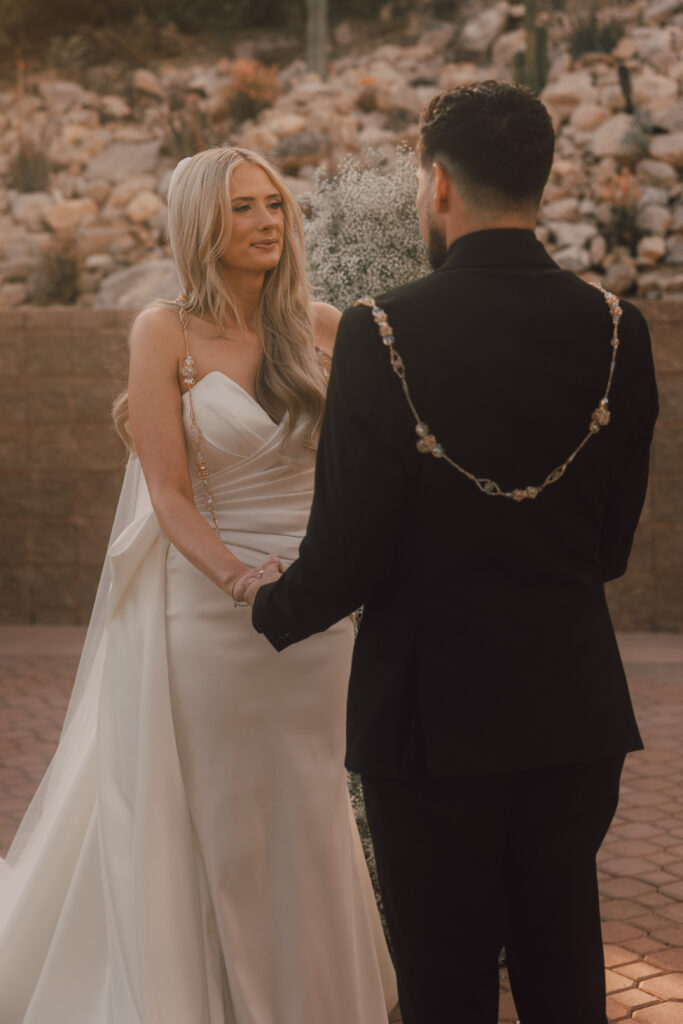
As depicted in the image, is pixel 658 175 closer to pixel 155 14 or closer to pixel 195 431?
pixel 155 14

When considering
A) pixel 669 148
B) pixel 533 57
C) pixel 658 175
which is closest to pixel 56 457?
pixel 658 175

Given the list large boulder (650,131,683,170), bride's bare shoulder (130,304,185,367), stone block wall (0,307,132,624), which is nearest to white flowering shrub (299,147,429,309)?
bride's bare shoulder (130,304,185,367)

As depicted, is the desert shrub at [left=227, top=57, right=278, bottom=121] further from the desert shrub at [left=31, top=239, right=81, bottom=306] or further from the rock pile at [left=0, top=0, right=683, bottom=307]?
the desert shrub at [left=31, top=239, right=81, bottom=306]

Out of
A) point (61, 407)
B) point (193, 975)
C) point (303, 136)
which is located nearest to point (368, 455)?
point (193, 975)

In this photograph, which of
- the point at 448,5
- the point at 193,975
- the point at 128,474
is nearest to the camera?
the point at 193,975

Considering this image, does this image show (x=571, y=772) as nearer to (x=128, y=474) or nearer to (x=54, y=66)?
(x=128, y=474)

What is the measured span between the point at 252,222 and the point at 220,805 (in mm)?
1396

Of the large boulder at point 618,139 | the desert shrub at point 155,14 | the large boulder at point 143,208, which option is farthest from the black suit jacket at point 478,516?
the desert shrub at point 155,14

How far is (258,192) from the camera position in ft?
9.82

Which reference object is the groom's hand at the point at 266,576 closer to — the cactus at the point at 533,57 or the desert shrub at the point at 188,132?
the cactus at the point at 533,57

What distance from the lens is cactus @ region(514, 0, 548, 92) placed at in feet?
40.6

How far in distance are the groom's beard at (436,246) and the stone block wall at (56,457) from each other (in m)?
7.22

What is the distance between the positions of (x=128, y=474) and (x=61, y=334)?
20.2 ft

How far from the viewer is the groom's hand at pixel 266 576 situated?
8.25 ft
